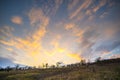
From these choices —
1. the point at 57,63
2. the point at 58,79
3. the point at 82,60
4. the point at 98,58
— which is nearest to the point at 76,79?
the point at 58,79

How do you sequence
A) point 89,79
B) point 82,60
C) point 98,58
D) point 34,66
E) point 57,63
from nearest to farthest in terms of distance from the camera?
point 89,79
point 98,58
point 82,60
point 57,63
point 34,66

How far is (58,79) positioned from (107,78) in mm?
19781

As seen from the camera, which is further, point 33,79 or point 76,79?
point 33,79

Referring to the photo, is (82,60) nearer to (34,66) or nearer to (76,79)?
(34,66)

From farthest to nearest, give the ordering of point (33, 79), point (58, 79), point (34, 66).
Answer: point (34, 66) → point (33, 79) → point (58, 79)

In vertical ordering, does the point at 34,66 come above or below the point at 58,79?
above

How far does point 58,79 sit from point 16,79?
79.3 feet

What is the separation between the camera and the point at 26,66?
19112 cm

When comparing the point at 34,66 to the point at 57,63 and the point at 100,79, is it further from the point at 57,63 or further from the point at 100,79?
the point at 100,79

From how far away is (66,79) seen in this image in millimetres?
55312

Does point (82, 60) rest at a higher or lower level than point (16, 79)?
higher

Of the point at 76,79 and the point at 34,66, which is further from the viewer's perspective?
the point at 34,66

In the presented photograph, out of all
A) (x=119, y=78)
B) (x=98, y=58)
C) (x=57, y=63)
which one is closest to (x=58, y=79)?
(x=119, y=78)

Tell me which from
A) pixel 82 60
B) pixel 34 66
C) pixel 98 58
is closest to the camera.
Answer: pixel 98 58
